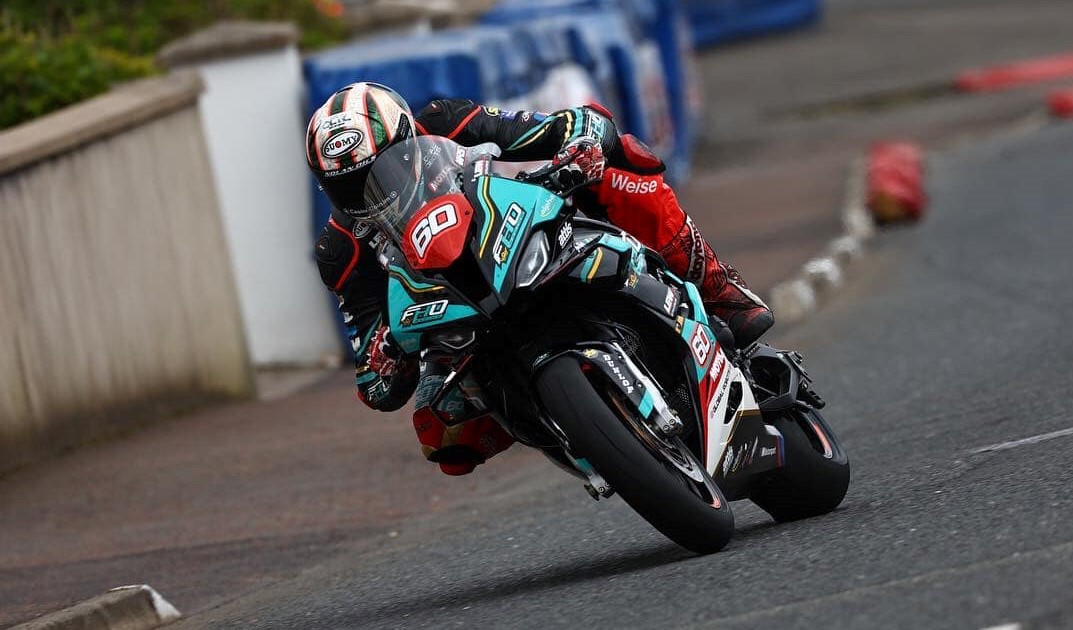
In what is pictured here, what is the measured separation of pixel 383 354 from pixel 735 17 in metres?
34.6

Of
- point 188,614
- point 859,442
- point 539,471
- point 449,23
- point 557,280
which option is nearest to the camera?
point 557,280

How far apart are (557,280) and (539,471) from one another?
4.06m

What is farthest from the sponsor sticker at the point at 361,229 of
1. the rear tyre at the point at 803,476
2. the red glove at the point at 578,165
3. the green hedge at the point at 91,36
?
the green hedge at the point at 91,36

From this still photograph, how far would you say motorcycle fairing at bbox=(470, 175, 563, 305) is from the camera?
5527mm

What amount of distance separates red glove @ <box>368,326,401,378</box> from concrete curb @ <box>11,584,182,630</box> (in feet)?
4.88

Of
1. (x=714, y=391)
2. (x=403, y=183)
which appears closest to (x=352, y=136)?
(x=403, y=183)

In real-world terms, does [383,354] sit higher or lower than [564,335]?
lower

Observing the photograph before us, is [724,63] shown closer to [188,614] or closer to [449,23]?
[449,23]

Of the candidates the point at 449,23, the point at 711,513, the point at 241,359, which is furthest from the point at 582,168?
the point at 449,23

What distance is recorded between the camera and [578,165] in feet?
19.3

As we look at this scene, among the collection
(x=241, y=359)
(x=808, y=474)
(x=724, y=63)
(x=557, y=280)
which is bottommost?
(x=724, y=63)

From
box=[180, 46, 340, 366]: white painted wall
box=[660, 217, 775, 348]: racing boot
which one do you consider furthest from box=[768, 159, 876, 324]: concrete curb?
box=[660, 217, 775, 348]: racing boot

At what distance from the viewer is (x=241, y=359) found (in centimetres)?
1323

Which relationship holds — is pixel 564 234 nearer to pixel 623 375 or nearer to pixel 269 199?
pixel 623 375
